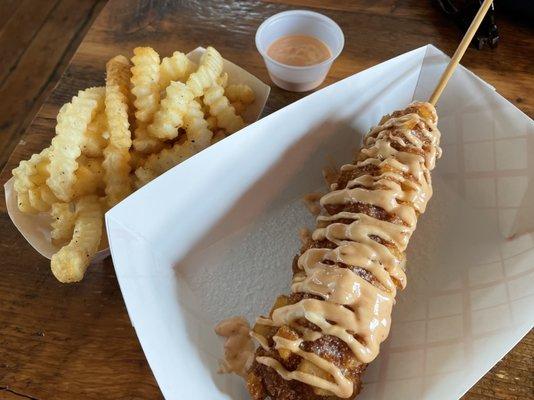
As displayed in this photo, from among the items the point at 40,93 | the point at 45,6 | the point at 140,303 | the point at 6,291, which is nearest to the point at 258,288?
the point at 140,303

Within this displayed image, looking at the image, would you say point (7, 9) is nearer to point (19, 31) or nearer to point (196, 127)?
point (19, 31)

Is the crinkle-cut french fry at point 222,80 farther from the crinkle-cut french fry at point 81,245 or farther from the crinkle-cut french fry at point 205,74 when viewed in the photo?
the crinkle-cut french fry at point 81,245

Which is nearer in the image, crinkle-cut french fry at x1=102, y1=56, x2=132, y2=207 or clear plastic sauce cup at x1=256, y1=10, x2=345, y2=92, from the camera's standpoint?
crinkle-cut french fry at x1=102, y1=56, x2=132, y2=207

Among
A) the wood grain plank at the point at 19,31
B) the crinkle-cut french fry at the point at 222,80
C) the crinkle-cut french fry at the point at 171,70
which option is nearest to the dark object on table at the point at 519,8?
the crinkle-cut french fry at the point at 222,80

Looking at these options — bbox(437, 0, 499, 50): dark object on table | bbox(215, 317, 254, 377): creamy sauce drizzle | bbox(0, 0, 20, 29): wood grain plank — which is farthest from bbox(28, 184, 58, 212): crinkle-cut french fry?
bbox(0, 0, 20, 29): wood grain plank

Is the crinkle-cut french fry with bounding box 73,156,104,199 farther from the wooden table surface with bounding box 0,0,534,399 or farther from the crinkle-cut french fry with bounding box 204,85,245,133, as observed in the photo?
the crinkle-cut french fry with bounding box 204,85,245,133
